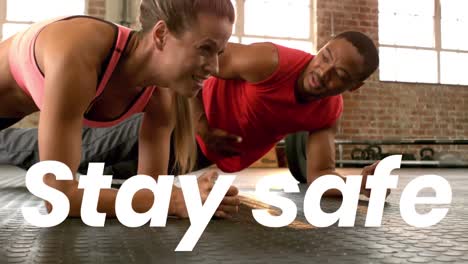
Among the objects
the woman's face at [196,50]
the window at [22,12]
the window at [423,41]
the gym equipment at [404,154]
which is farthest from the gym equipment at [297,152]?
the window at [423,41]

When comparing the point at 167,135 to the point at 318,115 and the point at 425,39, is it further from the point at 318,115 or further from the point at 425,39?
the point at 425,39

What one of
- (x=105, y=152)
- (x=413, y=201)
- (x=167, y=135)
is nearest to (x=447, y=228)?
(x=413, y=201)

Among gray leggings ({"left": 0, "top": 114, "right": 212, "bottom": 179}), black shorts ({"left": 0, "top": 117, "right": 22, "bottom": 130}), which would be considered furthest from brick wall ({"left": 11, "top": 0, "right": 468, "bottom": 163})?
black shorts ({"left": 0, "top": 117, "right": 22, "bottom": 130})

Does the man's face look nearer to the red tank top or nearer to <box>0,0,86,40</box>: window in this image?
the red tank top

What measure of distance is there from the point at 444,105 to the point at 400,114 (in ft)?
1.80

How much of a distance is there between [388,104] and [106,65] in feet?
16.7

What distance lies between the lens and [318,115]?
1.84 m

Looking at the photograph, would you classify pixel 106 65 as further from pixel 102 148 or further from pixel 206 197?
pixel 102 148

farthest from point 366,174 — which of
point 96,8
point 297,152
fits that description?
point 96,8

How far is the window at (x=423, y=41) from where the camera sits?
19.1ft

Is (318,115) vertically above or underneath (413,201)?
above

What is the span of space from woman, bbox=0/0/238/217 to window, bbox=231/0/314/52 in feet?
14.1

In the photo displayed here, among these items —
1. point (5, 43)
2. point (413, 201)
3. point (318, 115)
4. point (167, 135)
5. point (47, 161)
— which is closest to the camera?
point (47, 161)

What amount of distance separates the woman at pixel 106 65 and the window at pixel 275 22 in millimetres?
4310
